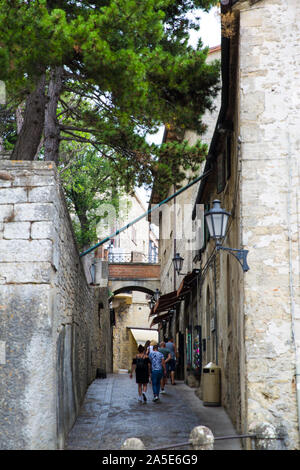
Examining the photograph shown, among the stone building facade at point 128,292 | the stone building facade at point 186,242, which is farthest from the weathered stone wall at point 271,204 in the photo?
the stone building facade at point 128,292

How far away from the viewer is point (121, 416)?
34.5ft

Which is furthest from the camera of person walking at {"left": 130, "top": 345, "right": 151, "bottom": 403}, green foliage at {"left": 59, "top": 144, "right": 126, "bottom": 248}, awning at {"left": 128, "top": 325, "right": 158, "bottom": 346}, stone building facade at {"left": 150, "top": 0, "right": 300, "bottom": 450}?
awning at {"left": 128, "top": 325, "right": 158, "bottom": 346}

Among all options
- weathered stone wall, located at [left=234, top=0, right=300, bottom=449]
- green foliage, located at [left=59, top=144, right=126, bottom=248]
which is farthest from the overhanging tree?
green foliage, located at [left=59, top=144, right=126, bottom=248]

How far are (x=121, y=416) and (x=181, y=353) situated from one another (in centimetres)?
1067

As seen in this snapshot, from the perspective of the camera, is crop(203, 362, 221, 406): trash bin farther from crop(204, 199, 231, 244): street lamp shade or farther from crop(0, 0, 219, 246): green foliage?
crop(204, 199, 231, 244): street lamp shade

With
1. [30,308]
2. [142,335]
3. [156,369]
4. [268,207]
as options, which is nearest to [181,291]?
[156,369]

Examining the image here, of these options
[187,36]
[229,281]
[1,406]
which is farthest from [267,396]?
[187,36]

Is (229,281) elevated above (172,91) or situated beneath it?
situated beneath

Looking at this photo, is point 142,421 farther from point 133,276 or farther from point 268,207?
point 133,276

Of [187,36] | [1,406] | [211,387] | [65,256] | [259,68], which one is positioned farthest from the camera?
[211,387]

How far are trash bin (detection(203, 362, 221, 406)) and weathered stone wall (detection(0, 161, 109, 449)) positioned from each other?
4510mm

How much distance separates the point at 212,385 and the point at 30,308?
593cm

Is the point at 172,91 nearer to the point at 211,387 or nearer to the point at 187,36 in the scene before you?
the point at 187,36

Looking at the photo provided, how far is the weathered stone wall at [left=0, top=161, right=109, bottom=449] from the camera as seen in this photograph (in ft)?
21.7
